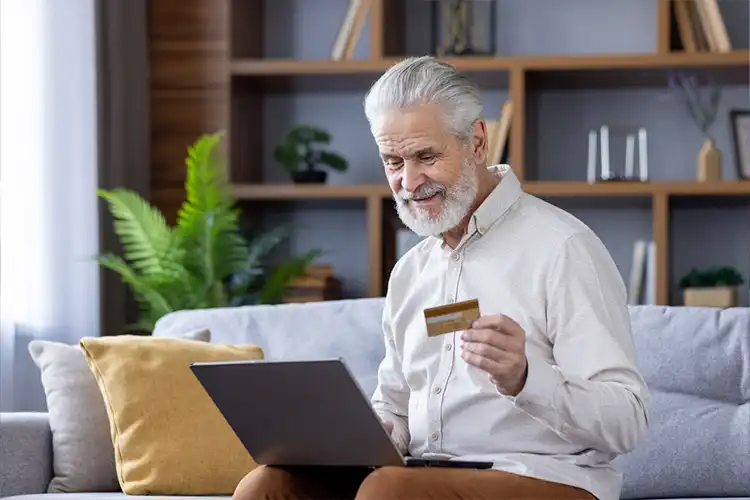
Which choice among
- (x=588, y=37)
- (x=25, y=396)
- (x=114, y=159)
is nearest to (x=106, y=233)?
(x=114, y=159)

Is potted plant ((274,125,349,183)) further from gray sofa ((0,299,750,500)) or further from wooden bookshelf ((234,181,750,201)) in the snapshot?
gray sofa ((0,299,750,500))

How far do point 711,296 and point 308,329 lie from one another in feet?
5.43

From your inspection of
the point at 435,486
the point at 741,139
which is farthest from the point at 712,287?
the point at 435,486

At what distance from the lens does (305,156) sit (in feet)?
13.8

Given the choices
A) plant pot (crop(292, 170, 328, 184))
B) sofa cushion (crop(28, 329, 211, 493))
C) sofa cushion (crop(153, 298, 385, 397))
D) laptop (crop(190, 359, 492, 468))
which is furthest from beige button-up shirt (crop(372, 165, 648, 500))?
plant pot (crop(292, 170, 328, 184))

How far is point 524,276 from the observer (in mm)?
1937

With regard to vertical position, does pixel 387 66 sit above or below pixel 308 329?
above

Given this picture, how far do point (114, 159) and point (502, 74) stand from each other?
4.26 ft

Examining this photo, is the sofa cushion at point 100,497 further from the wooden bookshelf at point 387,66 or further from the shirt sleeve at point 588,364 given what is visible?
the wooden bookshelf at point 387,66

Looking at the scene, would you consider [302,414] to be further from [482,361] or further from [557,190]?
[557,190]

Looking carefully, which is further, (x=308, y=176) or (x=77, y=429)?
(x=308, y=176)

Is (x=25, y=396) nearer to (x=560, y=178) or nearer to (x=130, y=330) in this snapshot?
(x=130, y=330)

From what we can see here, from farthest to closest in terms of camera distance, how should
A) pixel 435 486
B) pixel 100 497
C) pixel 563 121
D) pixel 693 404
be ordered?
pixel 563 121 → pixel 693 404 → pixel 100 497 → pixel 435 486

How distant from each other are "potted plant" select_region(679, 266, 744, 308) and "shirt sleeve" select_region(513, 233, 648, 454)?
2.23m
